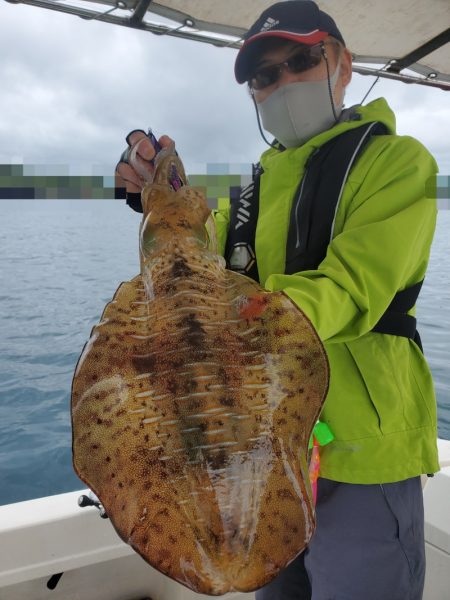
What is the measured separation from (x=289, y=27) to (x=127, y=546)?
3.27 meters

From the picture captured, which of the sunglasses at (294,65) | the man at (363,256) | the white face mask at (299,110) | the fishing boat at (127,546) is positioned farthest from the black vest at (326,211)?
the fishing boat at (127,546)

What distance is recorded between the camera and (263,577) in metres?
0.76

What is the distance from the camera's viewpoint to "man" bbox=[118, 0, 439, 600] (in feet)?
5.00

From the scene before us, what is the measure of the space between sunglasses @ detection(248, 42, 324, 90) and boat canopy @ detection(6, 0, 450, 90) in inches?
68.4

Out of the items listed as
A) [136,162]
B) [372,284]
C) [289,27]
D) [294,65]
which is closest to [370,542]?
[372,284]

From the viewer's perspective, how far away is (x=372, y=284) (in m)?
1.37

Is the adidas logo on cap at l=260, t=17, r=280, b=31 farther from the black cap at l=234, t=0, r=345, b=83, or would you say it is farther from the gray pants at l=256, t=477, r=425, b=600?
the gray pants at l=256, t=477, r=425, b=600

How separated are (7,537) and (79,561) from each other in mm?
480

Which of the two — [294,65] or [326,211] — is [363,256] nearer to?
[326,211]

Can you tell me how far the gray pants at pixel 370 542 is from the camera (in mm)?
1782

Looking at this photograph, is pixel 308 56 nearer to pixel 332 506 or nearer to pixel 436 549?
pixel 332 506

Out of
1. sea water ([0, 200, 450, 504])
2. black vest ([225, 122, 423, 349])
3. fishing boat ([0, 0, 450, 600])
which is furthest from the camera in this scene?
sea water ([0, 200, 450, 504])

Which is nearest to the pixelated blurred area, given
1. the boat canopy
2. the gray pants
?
the gray pants

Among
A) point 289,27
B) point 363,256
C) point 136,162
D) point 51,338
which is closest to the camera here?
point 363,256
